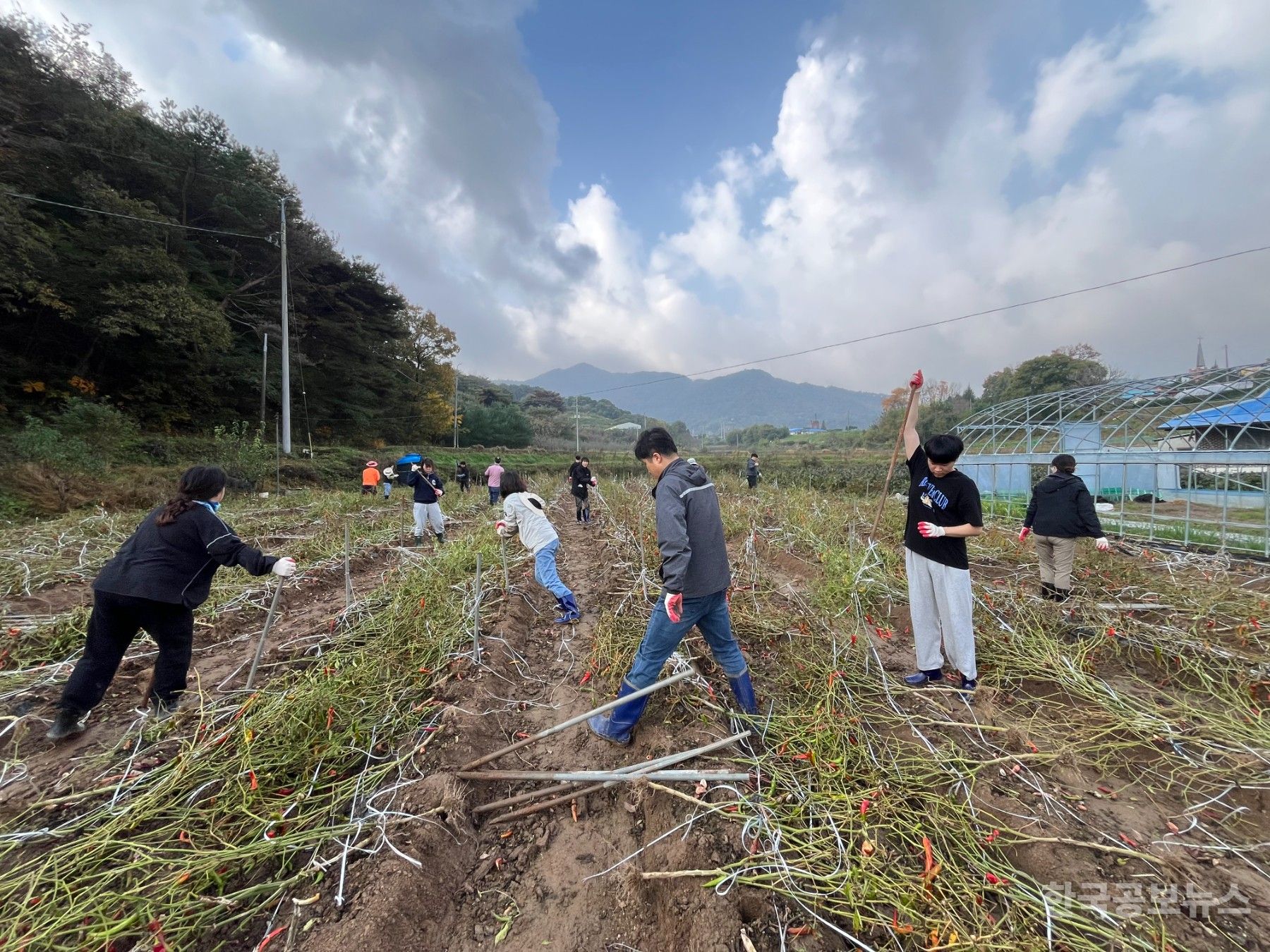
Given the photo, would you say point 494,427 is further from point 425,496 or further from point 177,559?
point 177,559

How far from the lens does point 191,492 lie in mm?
2691

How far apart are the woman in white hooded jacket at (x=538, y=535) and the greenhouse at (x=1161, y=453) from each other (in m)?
8.58

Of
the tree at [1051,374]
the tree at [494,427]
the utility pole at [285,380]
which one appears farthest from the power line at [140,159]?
the tree at [1051,374]

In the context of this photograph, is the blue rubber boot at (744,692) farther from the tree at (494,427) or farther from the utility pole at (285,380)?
the tree at (494,427)

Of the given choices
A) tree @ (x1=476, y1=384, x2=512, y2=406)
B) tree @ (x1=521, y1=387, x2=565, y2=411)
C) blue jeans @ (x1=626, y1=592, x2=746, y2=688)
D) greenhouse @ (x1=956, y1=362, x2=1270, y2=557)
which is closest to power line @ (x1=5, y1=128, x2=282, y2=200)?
blue jeans @ (x1=626, y1=592, x2=746, y2=688)

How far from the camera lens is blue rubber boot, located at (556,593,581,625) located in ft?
14.9

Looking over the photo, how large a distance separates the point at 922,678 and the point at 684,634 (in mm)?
1858

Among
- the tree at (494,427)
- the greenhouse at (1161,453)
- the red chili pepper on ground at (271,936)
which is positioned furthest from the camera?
the tree at (494,427)

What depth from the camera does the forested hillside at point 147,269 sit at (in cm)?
1447

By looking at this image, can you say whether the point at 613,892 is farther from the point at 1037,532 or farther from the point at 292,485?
the point at 292,485

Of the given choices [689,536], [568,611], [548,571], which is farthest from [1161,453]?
[548,571]

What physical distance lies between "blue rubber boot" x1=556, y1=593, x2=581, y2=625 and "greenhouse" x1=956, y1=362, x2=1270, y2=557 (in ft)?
27.8

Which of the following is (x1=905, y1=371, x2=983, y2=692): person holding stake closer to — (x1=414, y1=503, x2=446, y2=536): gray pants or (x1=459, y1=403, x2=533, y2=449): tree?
(x1=414, y1=503, x2=446, y2=536): gray pants

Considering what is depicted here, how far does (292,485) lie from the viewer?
1471cm
